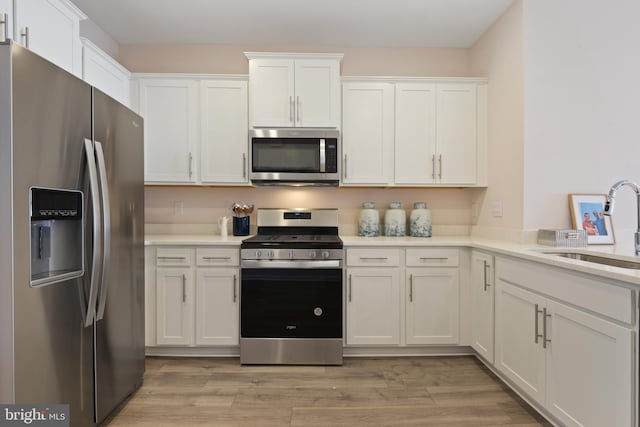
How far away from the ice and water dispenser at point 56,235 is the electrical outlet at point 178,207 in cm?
176

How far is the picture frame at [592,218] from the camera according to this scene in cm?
254

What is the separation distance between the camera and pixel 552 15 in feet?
8.52

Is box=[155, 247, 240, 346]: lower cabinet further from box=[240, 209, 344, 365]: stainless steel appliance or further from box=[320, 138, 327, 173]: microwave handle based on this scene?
box=[320, 138, 327, 173]: microwave handle

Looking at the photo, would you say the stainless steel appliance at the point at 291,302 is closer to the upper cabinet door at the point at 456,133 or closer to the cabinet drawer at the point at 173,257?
the cabinet drawer at the point at 173,257

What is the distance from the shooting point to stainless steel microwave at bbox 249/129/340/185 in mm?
3057

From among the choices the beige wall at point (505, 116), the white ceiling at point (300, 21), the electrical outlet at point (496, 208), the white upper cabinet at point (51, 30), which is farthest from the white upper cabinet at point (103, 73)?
the electrical outlet at point (496, 208)

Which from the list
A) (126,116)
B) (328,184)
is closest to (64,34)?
(126,116)

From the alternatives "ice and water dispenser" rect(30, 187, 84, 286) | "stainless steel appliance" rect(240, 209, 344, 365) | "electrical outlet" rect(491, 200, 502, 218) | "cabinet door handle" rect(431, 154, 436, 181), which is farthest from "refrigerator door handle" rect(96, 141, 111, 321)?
"electrical outlet" rect(491, 200, 502, 218)

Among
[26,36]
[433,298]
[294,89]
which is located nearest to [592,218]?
[433,298]

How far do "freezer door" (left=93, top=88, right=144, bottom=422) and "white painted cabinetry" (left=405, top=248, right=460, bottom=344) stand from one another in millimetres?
1894

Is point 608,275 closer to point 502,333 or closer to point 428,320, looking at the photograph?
point 502,333

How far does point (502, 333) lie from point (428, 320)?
603 millimetres

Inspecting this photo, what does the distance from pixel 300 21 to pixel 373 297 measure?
226 centimetres

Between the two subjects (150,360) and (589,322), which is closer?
(589,322)
